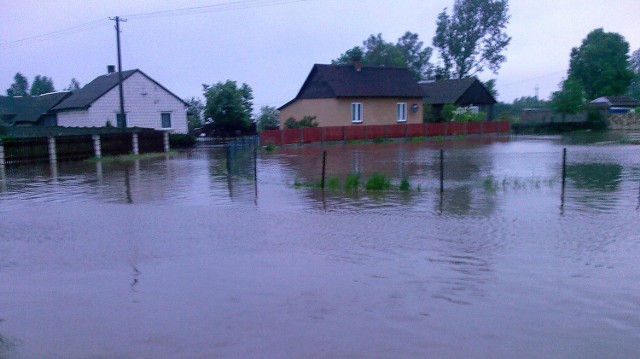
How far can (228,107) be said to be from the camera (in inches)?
2007

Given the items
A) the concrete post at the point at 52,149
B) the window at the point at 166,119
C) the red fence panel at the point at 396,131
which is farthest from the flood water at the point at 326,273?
the window at the point at 166,119

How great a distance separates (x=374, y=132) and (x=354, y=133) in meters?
1.85

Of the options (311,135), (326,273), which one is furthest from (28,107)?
(326,273)

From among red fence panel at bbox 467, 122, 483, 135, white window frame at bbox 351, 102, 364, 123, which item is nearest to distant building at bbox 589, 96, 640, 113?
red fence panel at bbox 467, 122, 483, 135

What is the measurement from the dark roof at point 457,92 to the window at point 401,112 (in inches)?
311

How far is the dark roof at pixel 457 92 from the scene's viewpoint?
195 feet

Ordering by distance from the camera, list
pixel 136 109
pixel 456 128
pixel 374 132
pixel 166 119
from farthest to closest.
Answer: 1. pixel 456 128
2. pixel 166 119
3. pixel 374 132
4. pixel 136 109

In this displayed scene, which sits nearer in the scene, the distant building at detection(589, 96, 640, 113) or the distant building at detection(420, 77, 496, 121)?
the distant building at detection(420, 77, 496, 121)

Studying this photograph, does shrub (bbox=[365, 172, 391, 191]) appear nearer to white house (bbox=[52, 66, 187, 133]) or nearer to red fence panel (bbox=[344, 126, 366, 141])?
red fence panel (bbox=[344, 126, 366, 141])

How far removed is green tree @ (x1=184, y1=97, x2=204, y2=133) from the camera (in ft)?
178

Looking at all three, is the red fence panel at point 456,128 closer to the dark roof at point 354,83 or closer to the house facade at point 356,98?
the house facade at point 356,98

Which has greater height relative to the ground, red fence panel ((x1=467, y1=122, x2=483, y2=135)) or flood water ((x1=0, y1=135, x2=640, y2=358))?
red fence panel ((x1=467, y1=122, x2=483, y2=135))

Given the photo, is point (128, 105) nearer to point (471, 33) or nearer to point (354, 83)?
point (354, 83)

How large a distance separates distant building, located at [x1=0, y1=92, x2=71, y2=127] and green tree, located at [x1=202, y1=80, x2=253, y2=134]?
37.8 ft
